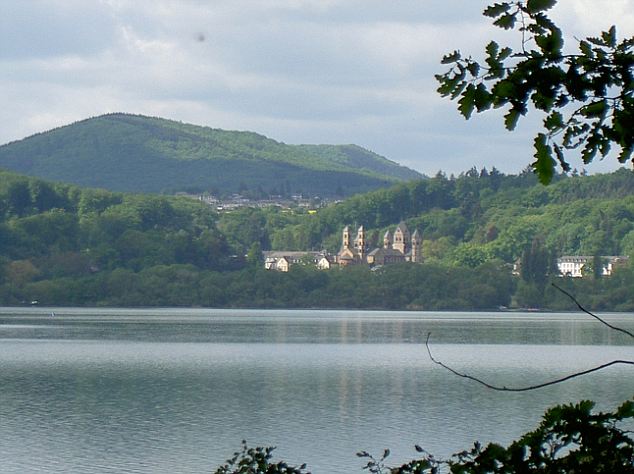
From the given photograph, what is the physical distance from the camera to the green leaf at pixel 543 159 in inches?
215

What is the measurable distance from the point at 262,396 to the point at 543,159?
118 feet

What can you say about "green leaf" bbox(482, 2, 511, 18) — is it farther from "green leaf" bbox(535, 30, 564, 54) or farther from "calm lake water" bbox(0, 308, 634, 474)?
"calm lake water" bbox(0, 308, 634, 474)

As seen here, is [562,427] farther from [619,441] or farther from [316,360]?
[316,360]

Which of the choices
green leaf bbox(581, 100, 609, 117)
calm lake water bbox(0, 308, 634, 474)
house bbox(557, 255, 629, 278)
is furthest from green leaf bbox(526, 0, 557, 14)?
house bbox(557, 255, 629, 278)

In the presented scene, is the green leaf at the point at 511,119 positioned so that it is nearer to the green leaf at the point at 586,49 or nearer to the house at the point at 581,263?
the green leaf at the point at 586,49

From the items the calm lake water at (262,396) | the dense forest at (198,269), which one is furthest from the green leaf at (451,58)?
the dense forest at (198,269)

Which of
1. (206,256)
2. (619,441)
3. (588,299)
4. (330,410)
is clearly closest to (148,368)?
(330,410)

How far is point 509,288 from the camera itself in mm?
148125

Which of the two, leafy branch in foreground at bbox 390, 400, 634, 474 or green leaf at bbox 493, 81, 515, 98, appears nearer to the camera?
green leaf at bbox 493, 81, 515, 98

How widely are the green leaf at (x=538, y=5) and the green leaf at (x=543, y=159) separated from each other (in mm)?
512

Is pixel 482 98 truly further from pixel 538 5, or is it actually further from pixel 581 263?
pixel 581 263

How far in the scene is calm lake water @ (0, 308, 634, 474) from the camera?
2886 centimetres

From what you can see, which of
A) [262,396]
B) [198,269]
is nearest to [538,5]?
[262,396]

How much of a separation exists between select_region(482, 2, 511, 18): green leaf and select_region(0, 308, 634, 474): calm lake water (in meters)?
21.2
